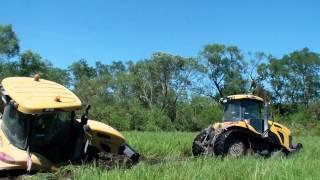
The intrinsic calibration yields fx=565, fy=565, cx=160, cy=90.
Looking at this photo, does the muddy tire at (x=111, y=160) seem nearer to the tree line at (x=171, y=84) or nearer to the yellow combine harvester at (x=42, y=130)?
the yellow combine harvester at (x=42, y=130)

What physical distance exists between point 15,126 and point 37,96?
2.26 feet

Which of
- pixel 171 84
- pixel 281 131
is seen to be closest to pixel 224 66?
pixel 171 84

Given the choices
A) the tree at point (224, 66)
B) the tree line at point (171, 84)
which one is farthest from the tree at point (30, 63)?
the tree at point (224, 66)

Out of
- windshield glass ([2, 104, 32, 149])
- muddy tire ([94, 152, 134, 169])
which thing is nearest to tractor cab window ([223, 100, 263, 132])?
muddy tire ([94, 152, 134, 169])

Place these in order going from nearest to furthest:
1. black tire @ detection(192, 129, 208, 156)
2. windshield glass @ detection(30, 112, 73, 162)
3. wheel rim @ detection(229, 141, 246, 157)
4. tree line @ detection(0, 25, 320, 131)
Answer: windshield glass @ detection(30, 112, 73, 162)
wheel rim @ detection(229, 141, 246, 157)
black tire @ detection(192, 129, 208, 156)
tree line @ detection(0, 25, 320, 131)

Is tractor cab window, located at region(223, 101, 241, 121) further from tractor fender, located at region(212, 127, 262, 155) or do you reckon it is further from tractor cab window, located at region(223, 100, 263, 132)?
tractor fender, located at region(212, 127, 262, 155)

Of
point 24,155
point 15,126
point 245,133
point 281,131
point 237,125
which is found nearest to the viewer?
point 24,155

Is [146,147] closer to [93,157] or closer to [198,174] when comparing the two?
[93,157]

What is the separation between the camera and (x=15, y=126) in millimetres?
9914

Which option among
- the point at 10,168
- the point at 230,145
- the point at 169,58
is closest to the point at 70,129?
the point at 10,168

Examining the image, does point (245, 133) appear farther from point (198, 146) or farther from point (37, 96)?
point (37, 96)

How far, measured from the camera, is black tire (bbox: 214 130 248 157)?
1491 cm

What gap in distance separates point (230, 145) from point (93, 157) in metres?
5.74

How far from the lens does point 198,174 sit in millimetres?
7340
